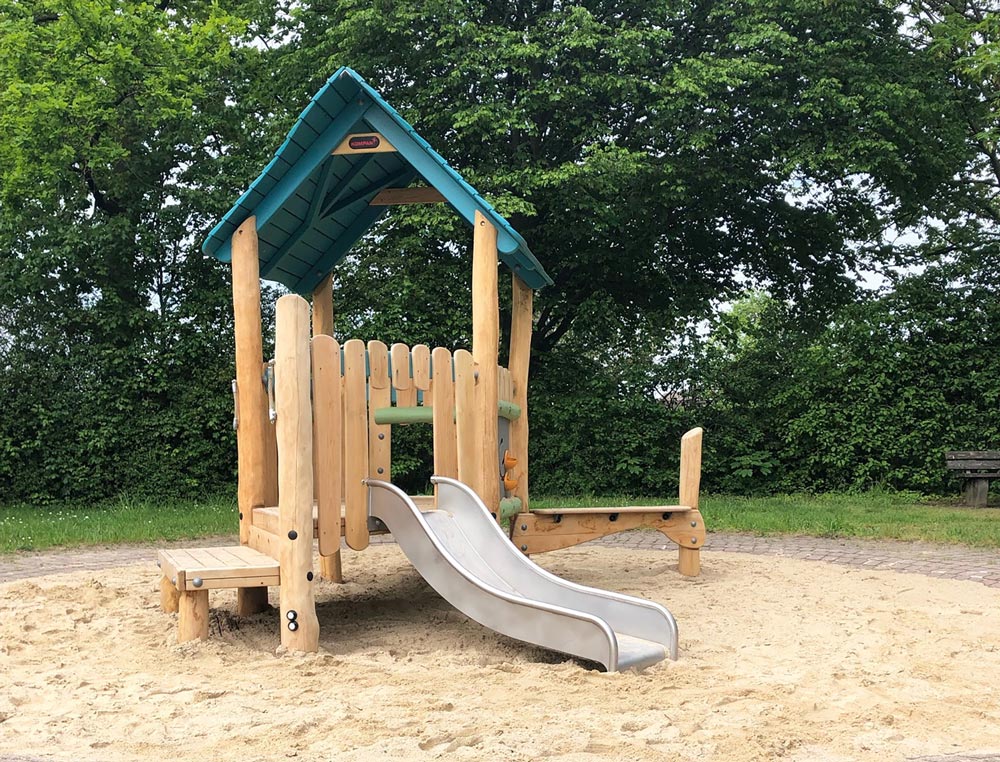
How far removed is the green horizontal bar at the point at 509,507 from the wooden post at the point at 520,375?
0.39ft

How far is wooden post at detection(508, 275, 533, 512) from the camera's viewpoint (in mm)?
7309

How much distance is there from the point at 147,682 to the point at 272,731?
3.35ft

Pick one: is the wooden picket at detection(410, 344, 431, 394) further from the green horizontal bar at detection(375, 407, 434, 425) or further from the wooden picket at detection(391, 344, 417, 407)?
the green horizontal bar at detection(375, 407, 434, 425)

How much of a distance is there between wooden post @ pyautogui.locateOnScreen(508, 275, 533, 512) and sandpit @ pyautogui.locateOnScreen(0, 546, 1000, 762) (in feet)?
4.30

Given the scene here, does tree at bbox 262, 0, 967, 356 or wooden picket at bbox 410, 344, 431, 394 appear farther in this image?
tree at bbox 262, 0, 967, 356

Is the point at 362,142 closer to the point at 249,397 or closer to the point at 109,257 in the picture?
the point at 249,397

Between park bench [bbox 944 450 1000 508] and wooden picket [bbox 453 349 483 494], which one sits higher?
wooden picket [bbox 453 349 483 494]

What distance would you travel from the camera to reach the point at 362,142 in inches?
236

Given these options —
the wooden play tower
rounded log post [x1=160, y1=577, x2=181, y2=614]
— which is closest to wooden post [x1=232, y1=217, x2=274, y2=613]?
the wooden play tower

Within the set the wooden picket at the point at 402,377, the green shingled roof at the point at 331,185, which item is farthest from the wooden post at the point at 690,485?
the wooden picket at the point at 402,377

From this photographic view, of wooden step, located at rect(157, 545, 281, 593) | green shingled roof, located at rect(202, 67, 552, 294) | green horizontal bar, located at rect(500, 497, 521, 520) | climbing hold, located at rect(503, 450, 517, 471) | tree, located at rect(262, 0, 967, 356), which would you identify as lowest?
wooden step, located at rect(157, 545, 281, 593)

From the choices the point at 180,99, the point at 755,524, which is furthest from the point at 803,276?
the point at 180,99

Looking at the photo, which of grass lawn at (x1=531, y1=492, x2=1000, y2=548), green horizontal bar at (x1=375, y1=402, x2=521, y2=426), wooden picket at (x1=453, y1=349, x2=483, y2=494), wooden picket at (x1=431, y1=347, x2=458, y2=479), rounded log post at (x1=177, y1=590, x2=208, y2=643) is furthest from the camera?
grass lawn at (x1=531, y1=492, x2=1000, y2=548)

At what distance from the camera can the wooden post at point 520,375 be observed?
7309 millimetres
